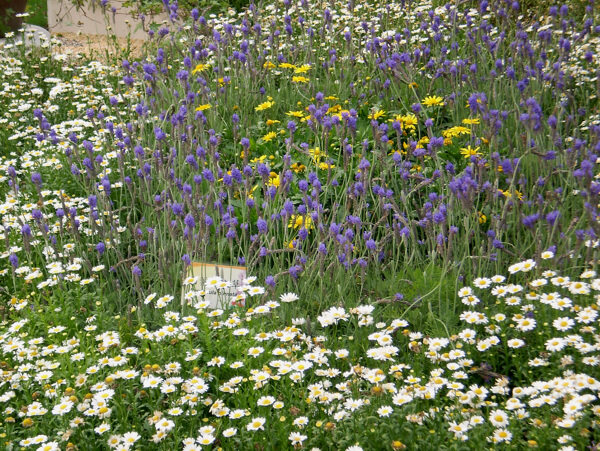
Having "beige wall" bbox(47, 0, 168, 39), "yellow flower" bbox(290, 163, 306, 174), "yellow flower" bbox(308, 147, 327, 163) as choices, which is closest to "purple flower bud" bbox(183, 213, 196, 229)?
"yellow flower" bbox(308, 147, 327, 163)

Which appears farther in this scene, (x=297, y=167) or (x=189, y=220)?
(x=297, y=167)

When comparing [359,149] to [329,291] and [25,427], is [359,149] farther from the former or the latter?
[25,427]

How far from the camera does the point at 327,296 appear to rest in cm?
289

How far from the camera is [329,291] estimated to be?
9.66 feet

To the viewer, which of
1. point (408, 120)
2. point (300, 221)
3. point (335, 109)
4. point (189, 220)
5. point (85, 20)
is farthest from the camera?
point (85, 20)

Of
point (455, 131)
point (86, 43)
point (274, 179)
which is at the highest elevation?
point (86, 43)

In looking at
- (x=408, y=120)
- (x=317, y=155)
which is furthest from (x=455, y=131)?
(x=317, y=155)

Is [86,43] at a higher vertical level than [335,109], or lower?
higher

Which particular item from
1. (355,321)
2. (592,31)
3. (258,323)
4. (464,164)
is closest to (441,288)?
(355,321)

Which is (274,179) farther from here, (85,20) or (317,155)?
(85,20)

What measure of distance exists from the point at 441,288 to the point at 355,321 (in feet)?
1.37

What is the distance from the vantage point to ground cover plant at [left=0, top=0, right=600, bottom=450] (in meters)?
2.15

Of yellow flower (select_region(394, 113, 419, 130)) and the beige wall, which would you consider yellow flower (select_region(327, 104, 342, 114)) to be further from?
the beige wall

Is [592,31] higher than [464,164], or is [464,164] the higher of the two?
[592,31]
